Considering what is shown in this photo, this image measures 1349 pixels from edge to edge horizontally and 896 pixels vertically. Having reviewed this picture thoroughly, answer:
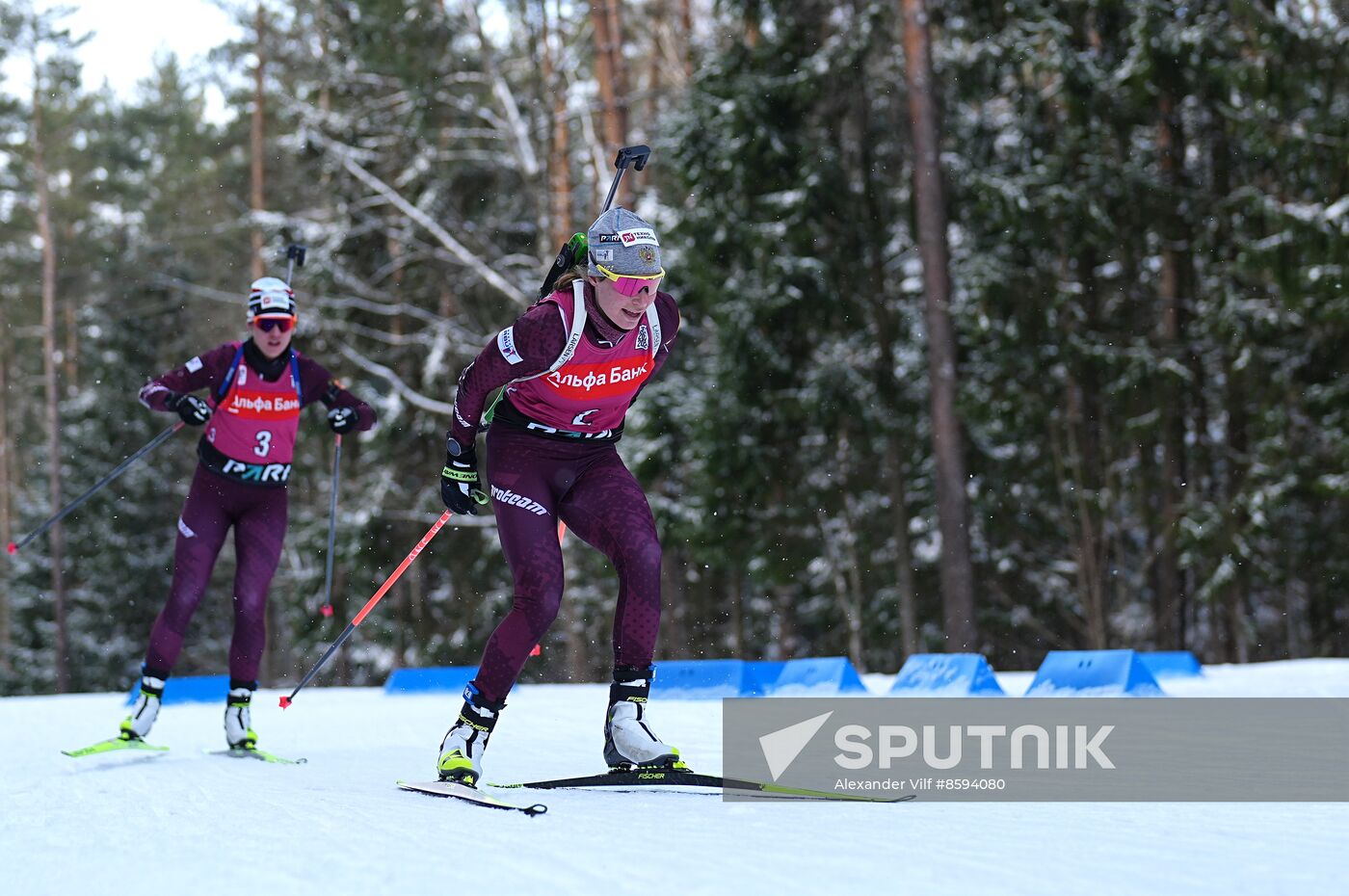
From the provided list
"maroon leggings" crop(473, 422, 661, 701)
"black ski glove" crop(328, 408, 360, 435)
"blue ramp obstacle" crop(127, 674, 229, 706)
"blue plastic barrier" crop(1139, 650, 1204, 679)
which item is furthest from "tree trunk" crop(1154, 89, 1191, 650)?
"maroon leggings" crop(473, 422, 661, 701)

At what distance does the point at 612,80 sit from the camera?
1584 centimetres

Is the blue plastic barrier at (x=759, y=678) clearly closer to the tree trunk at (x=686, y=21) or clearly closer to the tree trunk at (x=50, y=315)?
the tree trunk at (x=686, y=21)

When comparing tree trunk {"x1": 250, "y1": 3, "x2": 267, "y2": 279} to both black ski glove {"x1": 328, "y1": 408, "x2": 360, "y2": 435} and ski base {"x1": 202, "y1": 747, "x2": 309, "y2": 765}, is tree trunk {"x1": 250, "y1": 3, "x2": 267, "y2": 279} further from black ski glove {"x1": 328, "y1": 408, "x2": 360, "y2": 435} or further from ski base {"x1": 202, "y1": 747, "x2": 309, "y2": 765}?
ski base {"x1": 202, "y1": 747, "x2": 309, "y2": 765}

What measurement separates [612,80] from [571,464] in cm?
1251

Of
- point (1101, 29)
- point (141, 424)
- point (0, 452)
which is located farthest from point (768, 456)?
point (0, 452)

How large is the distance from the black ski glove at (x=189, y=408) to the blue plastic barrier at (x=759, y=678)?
11.1 feet

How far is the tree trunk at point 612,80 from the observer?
15.5 metres

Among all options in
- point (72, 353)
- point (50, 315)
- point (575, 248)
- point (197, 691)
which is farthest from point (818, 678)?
point (72, 353)

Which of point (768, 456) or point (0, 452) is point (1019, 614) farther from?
point (0, 452)

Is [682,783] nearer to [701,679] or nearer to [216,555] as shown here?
[216,555]

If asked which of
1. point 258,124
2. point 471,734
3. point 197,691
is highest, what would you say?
point 258,124

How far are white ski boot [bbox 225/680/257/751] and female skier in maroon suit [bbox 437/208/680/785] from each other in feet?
6.41

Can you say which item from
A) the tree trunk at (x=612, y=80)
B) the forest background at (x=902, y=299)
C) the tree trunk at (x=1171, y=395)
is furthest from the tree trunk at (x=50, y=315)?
the tree trunk at (x=1171, y=395)

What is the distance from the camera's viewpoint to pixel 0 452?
123 feet
